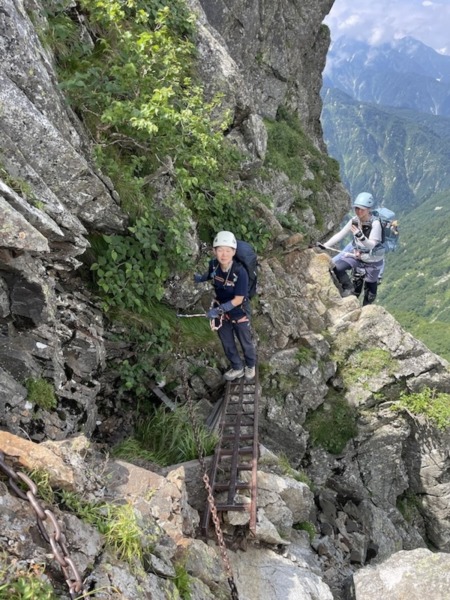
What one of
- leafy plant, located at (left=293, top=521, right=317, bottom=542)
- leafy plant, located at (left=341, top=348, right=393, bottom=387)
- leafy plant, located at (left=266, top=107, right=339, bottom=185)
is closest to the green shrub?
leafy plant, located at (left=293, top=521, right=317, bottom=542)

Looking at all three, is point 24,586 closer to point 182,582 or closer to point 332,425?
point 182,582

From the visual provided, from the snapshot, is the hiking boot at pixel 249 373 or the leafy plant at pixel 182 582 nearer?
the leafy plant at pixel 182 582

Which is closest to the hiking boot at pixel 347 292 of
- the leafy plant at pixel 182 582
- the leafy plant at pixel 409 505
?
the leafy plant at pixel 409 505

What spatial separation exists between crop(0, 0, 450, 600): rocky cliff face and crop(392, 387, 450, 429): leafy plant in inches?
11.1

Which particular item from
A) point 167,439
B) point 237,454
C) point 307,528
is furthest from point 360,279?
point 167,439

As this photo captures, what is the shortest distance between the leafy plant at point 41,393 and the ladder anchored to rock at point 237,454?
9.94 feet

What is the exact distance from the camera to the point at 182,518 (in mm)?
6035

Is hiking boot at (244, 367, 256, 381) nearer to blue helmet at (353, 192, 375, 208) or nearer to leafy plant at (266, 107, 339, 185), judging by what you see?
blue helmet at (353, 192, 375, 208)

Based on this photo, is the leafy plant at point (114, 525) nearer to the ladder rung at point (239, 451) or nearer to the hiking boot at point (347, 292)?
the ladder rung at point (239, 451)

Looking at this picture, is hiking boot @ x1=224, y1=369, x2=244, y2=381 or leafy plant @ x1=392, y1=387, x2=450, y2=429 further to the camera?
leafy plant @ x1=392, y1=387, x2=450, y2=429

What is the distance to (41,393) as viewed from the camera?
6.54 m

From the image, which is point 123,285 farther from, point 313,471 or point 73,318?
point 313,471

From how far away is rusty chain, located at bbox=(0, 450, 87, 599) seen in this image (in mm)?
3830

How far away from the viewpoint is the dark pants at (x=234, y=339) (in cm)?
1034
